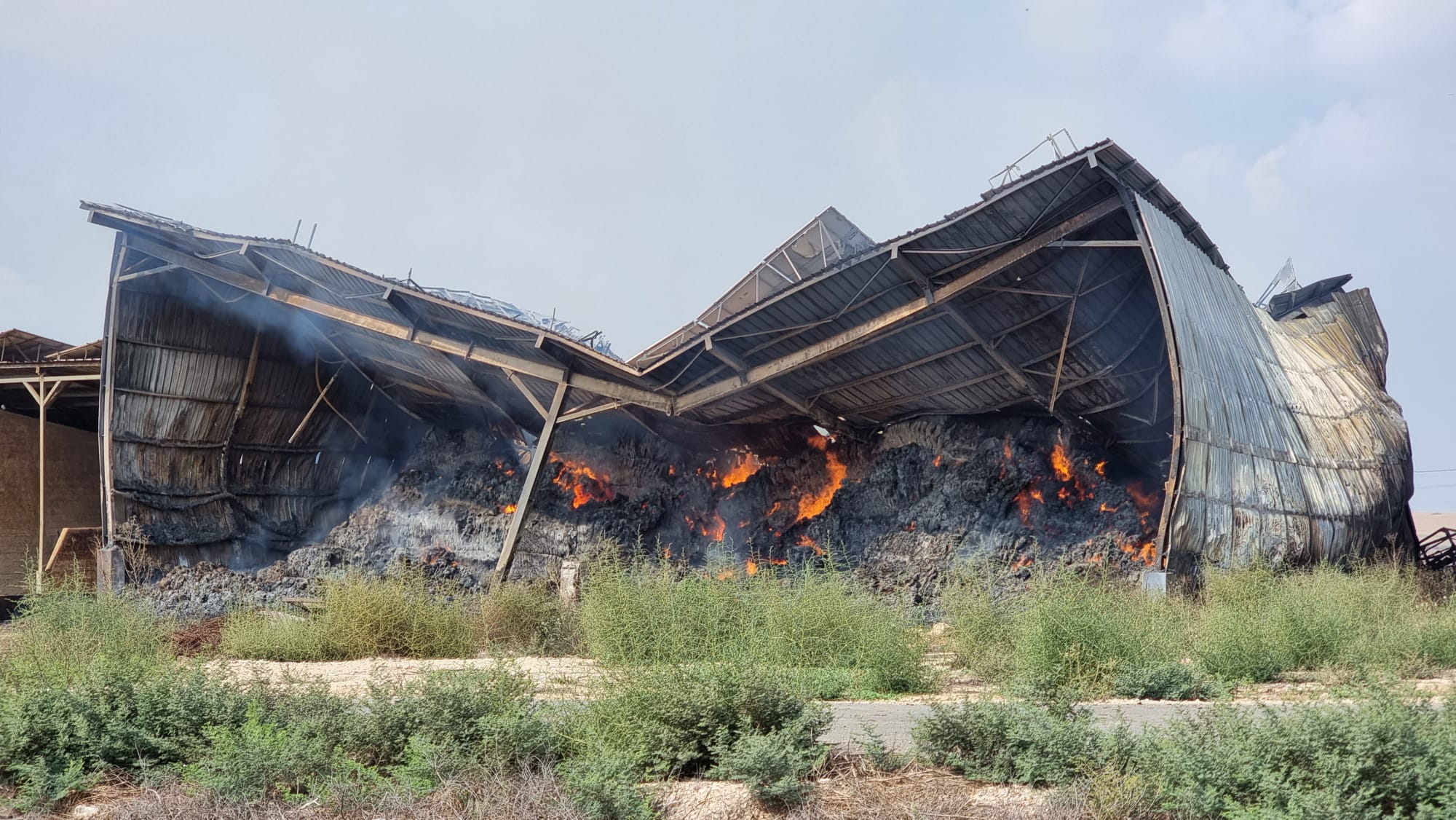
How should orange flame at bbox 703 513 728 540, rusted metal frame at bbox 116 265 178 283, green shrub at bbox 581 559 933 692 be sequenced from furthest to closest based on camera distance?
1. orange flame at bbox 703 513 728 540
2. rusted metal frame at bbox 116 265 178 283
3. green shrub at bbox 581 559 933 692

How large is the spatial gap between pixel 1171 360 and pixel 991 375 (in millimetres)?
3955

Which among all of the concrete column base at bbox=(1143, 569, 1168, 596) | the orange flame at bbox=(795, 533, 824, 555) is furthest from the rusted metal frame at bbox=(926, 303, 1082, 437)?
the orange flame at bbox=(795, 533, 824, 555)

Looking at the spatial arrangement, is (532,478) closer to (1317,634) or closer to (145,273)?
(145,273)

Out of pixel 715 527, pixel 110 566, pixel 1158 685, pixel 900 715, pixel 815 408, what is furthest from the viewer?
pixel 715 527

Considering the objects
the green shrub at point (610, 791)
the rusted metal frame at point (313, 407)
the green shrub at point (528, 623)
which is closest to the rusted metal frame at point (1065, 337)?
the green shrub at point (528, 623)

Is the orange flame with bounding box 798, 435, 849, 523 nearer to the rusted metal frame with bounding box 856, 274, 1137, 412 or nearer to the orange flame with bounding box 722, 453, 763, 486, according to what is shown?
the orange flame with bounding box 722, 453, 763, 486

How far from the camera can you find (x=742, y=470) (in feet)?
70.6

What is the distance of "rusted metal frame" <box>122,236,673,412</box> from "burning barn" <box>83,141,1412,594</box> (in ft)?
0.21

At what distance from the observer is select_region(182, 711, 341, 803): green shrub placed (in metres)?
6.34

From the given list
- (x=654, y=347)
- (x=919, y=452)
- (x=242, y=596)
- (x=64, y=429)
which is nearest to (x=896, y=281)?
(x=919, y=452)

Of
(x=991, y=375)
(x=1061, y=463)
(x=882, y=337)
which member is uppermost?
(x=882, y=337)

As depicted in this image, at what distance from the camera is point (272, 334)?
21656mm

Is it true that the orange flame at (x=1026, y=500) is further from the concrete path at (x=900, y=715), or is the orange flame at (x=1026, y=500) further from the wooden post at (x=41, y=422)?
the wooden post at (x=41, y=422)

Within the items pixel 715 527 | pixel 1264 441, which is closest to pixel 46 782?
pixel 1264 441
